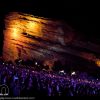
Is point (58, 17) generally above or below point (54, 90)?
above

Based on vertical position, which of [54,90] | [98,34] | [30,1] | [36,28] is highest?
[30,1]

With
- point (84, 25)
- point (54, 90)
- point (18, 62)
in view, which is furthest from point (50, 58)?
point (54, 90)

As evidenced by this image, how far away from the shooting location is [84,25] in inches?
481

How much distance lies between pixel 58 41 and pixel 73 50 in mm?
920

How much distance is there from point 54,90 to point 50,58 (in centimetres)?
620

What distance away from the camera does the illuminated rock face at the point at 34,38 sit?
42.6 ft

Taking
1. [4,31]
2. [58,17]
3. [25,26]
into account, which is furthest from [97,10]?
[4,31]

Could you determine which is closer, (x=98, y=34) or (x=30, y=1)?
(x=98, y=34)

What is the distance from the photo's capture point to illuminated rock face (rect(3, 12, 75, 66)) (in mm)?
12977

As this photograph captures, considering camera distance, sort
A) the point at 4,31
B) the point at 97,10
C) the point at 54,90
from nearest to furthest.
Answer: the point at 54,90
the point at 97,10
the point at 4,31

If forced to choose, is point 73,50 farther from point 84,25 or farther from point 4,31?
point 4,31

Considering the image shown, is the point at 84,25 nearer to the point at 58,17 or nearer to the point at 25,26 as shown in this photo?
the point at 58,17

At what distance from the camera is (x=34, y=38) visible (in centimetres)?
1374

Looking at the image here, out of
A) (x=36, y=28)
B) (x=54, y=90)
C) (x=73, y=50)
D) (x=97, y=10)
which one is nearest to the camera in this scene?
(x=54, y=90)
